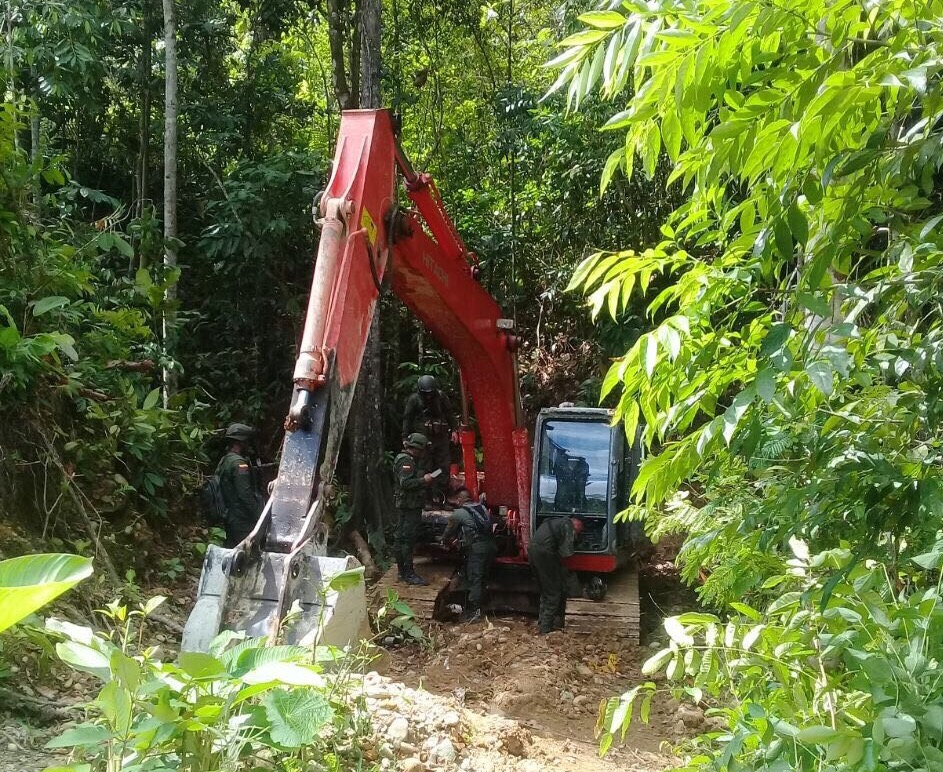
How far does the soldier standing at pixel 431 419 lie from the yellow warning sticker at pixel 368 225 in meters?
4.62

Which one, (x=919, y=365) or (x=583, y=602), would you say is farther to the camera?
(x=583, y=602)

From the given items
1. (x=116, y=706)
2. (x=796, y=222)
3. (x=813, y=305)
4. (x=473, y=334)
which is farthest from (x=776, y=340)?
(x=473, y=334)

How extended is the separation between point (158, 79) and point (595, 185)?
20.5 ft

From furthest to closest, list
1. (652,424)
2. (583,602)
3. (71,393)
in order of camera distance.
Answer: (583,602) < (71,393) < (652,424)

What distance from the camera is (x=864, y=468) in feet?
6.91

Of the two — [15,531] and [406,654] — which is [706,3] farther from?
[406,654]

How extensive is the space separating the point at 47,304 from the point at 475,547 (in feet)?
13.5

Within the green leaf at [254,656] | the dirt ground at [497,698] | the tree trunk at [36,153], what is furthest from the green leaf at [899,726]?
the tree trunk at [36,153]

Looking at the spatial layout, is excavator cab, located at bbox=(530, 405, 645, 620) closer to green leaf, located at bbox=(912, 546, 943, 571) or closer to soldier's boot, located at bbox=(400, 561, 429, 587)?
soldier's boot, located at bbox=(400, 561, 429, 587)

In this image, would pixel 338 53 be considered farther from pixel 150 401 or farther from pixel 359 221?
pixel 359 221

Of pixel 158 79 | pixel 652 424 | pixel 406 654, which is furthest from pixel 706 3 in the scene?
pixel 158 79

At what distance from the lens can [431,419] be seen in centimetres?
1009

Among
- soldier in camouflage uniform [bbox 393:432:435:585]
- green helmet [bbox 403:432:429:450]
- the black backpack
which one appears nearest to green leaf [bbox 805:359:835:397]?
the black backpack

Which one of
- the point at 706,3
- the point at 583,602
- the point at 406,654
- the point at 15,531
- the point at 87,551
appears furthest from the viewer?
the point at 583,602
